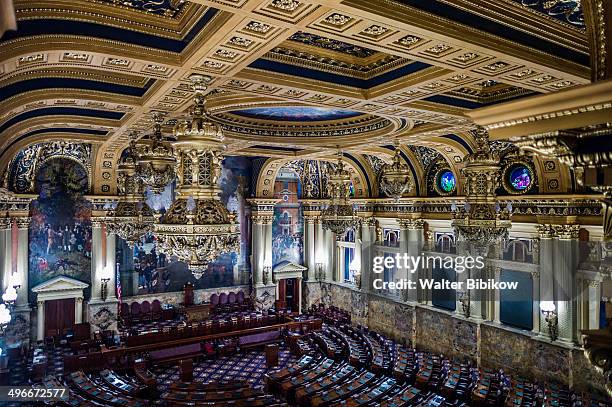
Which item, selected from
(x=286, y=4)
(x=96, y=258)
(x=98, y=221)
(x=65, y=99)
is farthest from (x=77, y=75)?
(x=96, y=258)

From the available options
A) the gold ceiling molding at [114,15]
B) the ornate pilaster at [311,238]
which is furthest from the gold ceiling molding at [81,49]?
the ornate pilaster at [311,238]

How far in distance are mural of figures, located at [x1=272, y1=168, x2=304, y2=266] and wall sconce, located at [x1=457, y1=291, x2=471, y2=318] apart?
11.0 m

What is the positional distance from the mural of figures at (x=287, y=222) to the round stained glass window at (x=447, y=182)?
9.75 metres

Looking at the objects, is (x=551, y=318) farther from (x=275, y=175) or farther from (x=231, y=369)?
(x=275, y=175)

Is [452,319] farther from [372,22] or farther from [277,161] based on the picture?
[372,22]

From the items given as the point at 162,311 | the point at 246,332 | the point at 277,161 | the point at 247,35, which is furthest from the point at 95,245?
the point at 247,35

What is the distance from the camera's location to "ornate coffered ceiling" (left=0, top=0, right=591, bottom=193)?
5613 millimetres

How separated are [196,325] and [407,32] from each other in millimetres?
17428

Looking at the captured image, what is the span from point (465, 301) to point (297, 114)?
35.0 ft

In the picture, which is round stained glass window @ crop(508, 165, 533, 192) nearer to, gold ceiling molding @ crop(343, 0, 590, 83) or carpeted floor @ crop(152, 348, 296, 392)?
gold ceiling molding @ crop(343, 0, 590, 83)

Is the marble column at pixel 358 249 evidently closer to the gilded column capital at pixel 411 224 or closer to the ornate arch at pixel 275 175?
the ornate arch at pixel 275 175

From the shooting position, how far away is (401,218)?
21.0 meters

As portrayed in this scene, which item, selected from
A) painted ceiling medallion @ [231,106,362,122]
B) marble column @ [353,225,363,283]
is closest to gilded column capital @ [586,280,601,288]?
painted ceiling medallion @ [231,106,362,122]

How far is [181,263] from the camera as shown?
22.5 meters
